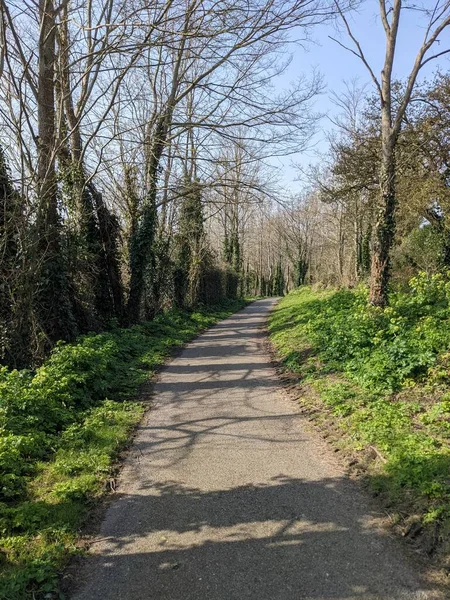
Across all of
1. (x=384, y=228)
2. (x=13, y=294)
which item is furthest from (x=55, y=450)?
(x=384, y=228)

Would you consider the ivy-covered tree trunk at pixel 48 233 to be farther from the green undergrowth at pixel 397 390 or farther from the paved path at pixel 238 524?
the green undergrowth at pixel 397 390

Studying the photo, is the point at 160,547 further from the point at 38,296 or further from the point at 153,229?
the point at 153,229

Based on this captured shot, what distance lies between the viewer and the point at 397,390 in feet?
20.8

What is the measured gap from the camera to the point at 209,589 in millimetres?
3096

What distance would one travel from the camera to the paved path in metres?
3.12

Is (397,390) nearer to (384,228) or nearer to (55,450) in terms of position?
(55,450)

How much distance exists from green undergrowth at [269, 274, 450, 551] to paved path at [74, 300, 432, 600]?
17.4 inches

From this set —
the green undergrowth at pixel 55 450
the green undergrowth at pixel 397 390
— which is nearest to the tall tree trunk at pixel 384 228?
the green undergrowth at pixel 397 390

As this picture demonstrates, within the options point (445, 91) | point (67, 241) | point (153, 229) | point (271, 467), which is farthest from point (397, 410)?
point (445, 91)

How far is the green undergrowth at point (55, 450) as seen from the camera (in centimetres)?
347

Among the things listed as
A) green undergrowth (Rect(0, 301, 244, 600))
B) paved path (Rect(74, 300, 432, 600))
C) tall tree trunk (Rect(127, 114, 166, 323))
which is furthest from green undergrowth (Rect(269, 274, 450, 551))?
tall tree trunk (Rect(127, 114, 166, 323))

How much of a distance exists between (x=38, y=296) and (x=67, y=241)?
95.9 inches

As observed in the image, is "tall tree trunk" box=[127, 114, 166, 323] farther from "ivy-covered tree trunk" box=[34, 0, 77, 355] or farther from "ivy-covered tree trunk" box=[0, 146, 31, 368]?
"ivy-covered tree trunk" box=[0, 146, 31, 368]

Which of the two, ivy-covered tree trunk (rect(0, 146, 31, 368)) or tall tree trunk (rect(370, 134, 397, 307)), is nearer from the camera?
ivy-covered tree trunk (rect(0, 146, 31, 368))
